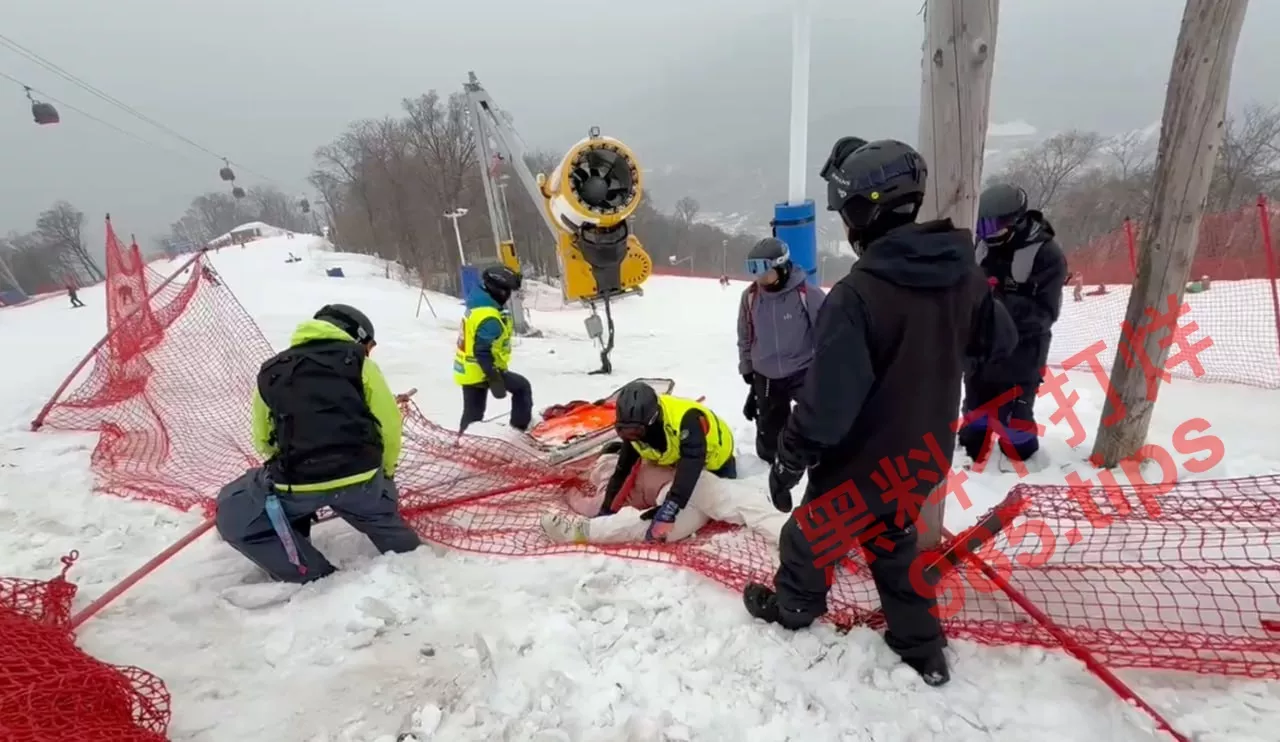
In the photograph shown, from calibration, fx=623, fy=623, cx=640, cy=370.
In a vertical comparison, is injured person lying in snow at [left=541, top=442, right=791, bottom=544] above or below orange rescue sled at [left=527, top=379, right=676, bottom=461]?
above

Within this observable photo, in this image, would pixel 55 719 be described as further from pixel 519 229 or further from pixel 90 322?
pixel 519 229

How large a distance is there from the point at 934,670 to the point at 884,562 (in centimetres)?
40

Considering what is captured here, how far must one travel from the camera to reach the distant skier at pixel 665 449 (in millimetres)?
3182

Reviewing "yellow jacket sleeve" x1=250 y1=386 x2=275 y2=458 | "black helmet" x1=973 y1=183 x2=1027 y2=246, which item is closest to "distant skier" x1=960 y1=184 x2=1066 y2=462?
"black helmet" x1=973 y1=183 x2=1027 y2=246

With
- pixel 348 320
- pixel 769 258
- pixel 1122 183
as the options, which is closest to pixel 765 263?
pixel 769 258

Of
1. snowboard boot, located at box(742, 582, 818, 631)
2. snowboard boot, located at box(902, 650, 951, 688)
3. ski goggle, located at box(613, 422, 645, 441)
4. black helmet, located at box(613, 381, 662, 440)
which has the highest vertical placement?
black helmet, located at box(613, 381, 662, 440)

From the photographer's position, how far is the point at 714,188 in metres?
175

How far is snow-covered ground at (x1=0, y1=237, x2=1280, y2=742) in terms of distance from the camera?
202cm

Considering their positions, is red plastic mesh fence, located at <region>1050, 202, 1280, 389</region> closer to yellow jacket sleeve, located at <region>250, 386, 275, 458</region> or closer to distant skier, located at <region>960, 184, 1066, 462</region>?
distant skier, located at <region>960, 184, 1066, 462</region>

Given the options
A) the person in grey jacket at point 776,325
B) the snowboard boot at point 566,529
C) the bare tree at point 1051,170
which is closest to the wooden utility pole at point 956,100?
the person in grey jacket at point 776,325

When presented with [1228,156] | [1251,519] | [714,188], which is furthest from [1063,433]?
[714,188]

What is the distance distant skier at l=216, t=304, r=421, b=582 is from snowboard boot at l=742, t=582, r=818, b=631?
1838mm

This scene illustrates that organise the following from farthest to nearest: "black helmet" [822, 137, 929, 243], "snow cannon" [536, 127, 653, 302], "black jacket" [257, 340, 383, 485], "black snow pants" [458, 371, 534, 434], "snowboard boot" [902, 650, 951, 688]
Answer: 1. "snow cannon" [536, 127, 653, 302]
2. "black snow pants" [458, 371, 534, 434]
3. "black jacket" [257, 340, 383, 485]
4. "snowboard boot" [902, 650, 951, 688]
5. "black helmet" [822, 137, 929, 243]

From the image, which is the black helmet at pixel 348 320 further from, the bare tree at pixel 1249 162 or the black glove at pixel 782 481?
the bare tree at pixel 1249 162
